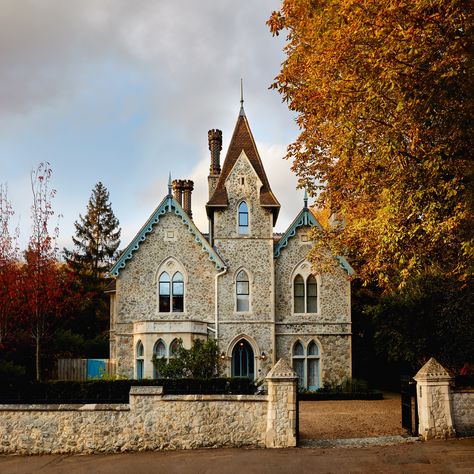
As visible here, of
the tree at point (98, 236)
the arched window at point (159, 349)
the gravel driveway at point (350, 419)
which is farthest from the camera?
the tree at point (98, 236)

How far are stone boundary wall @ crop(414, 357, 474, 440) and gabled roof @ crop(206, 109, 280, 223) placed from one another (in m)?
12.3

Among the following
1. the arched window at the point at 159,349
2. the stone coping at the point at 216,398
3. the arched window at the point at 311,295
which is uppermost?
the arched window at the point at 311,295

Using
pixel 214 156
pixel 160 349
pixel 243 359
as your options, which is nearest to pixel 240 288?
pixel 243 359

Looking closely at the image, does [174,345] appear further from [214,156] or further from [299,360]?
[214,156]

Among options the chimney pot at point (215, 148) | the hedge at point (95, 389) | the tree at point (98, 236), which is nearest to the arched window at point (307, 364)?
the hedge at point (95, 389)

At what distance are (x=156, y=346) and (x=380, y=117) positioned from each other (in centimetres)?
1420

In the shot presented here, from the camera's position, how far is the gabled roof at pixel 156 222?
24438 millimetres

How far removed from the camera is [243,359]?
2462 centimetres

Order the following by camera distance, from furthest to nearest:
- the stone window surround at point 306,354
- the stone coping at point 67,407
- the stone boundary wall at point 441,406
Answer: the stone window surround at point 306,354
the stone boundary wall at point 441,406
the stone coping at point 67,407

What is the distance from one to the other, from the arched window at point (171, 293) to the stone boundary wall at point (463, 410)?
12.9m

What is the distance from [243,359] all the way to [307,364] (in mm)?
2721

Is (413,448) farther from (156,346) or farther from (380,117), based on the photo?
(156,346)

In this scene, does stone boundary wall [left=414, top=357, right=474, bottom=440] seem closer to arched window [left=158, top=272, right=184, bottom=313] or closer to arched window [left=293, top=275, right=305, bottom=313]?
arched window [left=293, top=275, right=305, bottom=313]

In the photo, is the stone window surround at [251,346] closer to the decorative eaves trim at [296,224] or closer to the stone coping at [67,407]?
the decorative eaves trim at [296,224]
